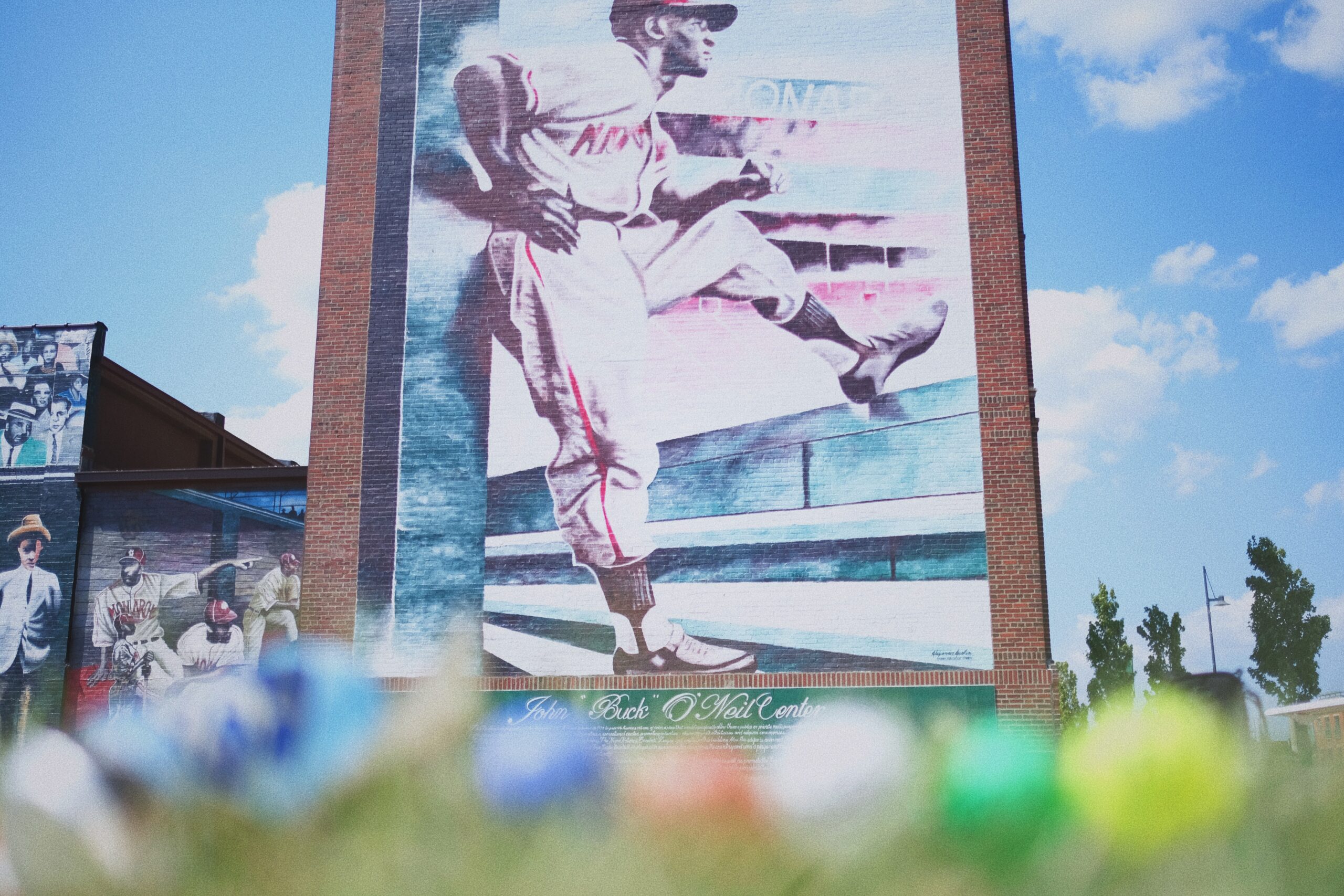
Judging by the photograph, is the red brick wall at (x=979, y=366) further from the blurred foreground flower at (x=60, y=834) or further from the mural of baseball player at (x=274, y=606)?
the blurred foreground flower at (x=60, y=834)

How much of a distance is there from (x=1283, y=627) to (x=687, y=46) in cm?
3091

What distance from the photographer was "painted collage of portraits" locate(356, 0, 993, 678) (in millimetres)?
14258

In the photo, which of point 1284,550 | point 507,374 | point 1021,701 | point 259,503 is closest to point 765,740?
point 1021,701

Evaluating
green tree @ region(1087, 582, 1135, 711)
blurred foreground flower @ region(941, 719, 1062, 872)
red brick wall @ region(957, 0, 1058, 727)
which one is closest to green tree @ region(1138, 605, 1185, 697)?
green tree @ region(1087, 582, 1135, 711)

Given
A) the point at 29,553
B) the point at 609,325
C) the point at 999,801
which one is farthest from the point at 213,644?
the point at 999,801

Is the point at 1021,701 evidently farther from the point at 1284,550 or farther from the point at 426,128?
the point at 1284,550

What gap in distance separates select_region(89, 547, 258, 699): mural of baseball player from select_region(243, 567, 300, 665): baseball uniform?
403 mm

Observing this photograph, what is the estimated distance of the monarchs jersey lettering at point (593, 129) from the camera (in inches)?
603

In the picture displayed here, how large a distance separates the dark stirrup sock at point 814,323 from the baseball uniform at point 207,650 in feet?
28.2

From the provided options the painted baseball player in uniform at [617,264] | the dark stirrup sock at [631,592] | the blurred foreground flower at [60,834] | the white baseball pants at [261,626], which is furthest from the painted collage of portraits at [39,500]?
the blurred foreground flower at [60,834]

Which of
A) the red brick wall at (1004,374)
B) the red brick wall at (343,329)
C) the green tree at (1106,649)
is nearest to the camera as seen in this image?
the red brick wall at (1004,374)

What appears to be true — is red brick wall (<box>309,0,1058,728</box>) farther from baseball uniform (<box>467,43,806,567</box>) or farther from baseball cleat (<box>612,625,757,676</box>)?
baseball uniform (<box>467,43,806,567</box>)

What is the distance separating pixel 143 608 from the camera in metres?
16.6

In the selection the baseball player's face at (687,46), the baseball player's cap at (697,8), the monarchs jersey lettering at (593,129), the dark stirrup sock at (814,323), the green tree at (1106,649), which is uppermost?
the baseball player's cap at (697,8)
